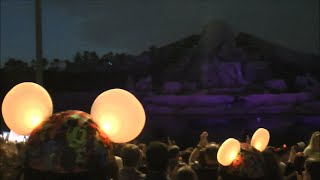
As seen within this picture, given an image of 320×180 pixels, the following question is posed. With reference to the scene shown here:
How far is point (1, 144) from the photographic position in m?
4.08

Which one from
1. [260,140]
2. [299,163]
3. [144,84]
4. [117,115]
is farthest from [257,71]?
[117,115]

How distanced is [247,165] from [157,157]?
2.37ft

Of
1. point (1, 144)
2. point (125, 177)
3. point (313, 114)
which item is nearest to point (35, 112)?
point (1, 144)

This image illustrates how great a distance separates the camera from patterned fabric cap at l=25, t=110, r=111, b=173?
3057mm

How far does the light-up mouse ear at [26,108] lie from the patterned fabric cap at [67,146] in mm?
216

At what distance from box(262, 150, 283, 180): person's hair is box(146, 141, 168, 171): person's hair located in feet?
2.56

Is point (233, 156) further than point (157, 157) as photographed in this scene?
No

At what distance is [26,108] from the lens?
345cm

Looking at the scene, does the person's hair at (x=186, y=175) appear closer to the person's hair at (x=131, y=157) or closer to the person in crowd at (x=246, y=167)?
the person in crowd at (x=246, y=167)

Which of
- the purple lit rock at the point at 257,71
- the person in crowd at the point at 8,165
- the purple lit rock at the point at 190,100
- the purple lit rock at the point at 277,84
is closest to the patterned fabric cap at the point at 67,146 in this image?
the person in crowd at the point at 8,165

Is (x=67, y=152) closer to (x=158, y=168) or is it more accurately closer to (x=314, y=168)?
(x=158, y=168)

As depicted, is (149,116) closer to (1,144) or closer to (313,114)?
(313,114)

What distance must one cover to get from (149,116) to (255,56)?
4.39m

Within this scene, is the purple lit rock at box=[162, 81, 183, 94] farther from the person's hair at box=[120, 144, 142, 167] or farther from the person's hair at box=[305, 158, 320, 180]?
the person's hair at box=[120, 144, 142, 167]
